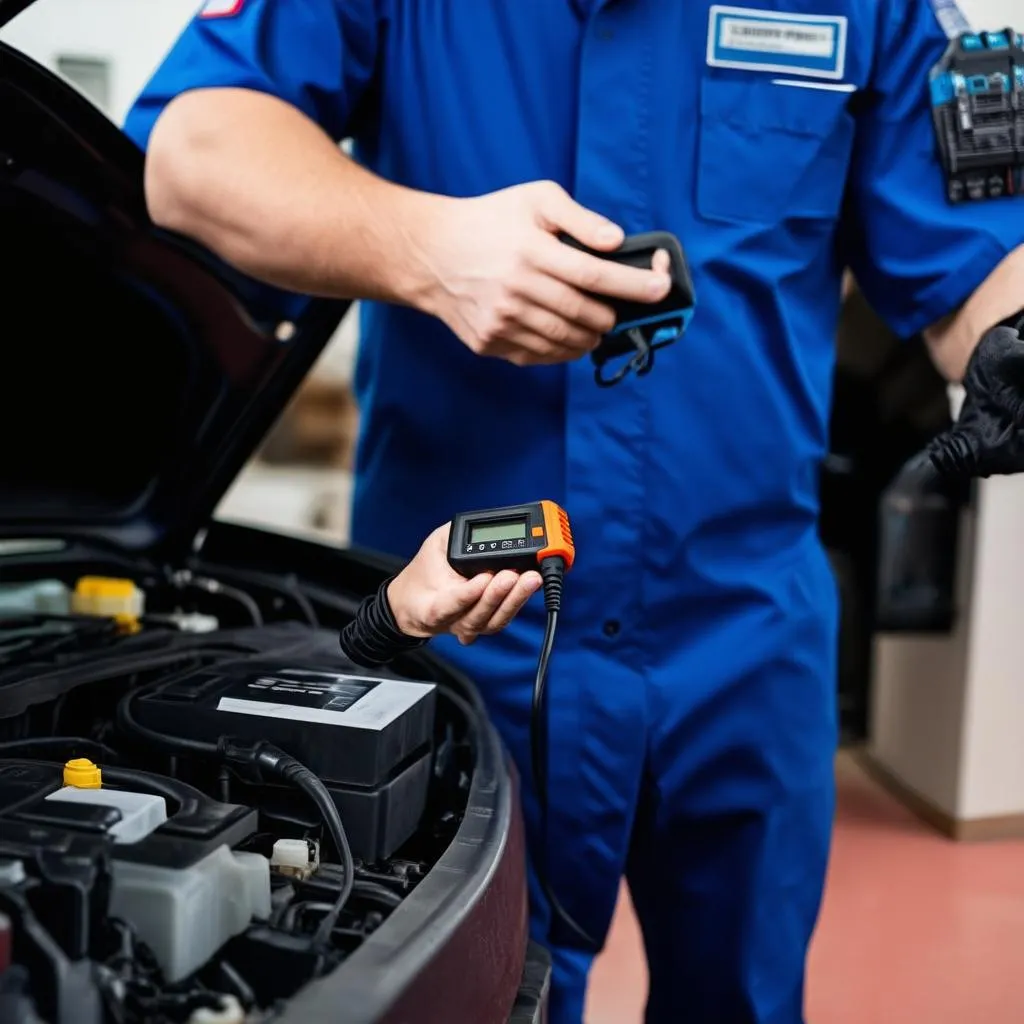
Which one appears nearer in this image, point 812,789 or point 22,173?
point 22,173

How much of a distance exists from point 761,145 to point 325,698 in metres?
0.68

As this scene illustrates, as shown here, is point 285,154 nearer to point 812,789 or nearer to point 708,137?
point 708,137

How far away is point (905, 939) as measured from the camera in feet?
6.79

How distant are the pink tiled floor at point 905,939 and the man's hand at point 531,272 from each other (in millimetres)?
1387

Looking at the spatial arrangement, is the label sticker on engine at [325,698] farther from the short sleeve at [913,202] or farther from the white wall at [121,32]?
the white wall at [121,32]

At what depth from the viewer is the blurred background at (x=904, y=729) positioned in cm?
192

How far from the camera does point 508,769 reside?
0.80 m

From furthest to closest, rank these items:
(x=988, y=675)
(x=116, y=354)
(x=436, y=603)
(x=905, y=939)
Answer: (x=988, y=675), (x=905, y=939), (x=116, y=354), (x=436, y=603)

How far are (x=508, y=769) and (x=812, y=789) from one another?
45 centimetres

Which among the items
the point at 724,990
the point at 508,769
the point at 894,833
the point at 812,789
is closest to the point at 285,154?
the point at 508,769

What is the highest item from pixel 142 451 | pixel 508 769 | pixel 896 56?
pixel 896 56

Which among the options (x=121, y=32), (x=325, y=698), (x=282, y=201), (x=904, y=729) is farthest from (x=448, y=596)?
(x=904, y=729)

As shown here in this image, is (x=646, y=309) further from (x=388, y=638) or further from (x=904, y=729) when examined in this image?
(x=904, y=729)

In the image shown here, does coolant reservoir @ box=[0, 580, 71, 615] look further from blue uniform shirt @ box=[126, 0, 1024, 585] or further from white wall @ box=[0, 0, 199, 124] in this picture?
white wall @ box=[0, 0, 199, 124]
